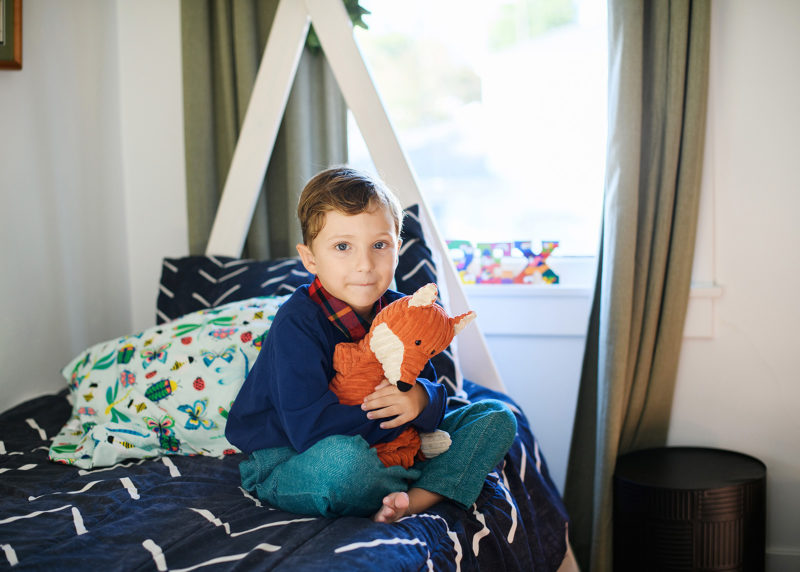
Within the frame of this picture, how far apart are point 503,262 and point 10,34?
1.43m

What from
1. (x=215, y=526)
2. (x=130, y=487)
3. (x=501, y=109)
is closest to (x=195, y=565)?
(x=215, y=526)

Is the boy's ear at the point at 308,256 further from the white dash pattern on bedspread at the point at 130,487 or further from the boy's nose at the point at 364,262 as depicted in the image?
the white dash pattern on bedspread at the point at 130,487

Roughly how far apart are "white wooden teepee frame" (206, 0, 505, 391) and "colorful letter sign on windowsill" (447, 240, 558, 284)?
0.34 meters

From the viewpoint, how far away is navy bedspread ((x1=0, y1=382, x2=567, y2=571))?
88 cm

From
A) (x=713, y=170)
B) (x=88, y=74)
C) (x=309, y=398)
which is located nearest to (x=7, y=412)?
(x=309, y=398)

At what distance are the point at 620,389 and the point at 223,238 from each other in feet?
3.74

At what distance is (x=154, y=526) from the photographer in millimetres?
986

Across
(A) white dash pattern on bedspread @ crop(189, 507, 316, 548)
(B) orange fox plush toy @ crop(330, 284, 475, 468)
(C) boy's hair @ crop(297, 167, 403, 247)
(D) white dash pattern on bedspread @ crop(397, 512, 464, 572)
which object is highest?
(C) boy's hair @ crop(297, 167, 403, 247)

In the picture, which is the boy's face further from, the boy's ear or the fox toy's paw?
the fox toy's paw

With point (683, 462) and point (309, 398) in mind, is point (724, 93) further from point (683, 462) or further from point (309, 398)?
point (309, 398)

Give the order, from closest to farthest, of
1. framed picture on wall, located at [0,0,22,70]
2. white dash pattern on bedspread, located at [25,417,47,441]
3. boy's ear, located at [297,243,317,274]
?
boy's ear, located at [297,243,317,274], white dash pattern on bedspread, located at [25,417,47,441], framed picture on wall, located at [0,0,22,70]

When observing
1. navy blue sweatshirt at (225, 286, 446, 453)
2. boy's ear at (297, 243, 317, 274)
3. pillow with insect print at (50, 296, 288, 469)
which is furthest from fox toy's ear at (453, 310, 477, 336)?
pillow with insect print at (50, 296, 288, 469)

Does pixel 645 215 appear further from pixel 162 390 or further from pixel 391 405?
pixel 162 390

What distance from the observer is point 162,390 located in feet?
4.48
